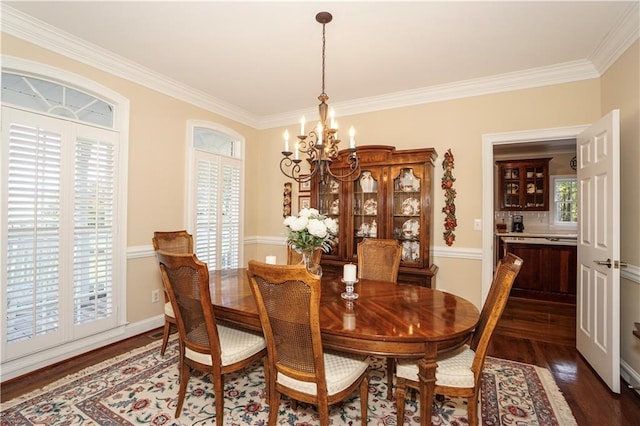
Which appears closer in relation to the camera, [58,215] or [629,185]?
[629,185]

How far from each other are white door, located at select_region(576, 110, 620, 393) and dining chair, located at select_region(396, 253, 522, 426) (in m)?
1.20

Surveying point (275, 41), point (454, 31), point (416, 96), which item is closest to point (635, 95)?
point (454, 31)

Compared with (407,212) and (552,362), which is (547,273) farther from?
(407,212)

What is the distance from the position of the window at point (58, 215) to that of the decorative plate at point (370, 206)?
2.50 m

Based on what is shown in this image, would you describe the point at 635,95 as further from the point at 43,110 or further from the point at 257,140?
the point at 43,110

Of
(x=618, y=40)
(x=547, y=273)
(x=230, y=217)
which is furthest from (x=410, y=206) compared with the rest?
(x=547, y=273)

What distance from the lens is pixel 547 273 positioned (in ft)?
15.4

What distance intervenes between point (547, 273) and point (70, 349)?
6.03 metres

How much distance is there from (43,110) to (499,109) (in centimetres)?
419

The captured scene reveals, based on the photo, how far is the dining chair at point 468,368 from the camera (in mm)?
1502

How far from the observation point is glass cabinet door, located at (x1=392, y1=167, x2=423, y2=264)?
10.7 feet

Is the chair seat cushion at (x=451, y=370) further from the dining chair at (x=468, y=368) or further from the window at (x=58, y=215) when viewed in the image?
the window at (x=58, y=215)

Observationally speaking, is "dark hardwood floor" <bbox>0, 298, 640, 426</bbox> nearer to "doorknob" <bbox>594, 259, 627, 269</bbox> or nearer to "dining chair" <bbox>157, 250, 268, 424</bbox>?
"doorknob" <bbox>594, 259, 627, 269</bbox>

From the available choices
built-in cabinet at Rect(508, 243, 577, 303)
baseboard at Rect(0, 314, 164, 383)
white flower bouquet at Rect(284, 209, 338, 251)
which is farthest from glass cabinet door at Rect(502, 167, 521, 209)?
baseboard at Rect(0, 314, 164, 383)
